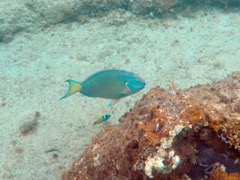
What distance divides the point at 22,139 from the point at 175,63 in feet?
9.50

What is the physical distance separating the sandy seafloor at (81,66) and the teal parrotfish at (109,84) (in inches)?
38.0

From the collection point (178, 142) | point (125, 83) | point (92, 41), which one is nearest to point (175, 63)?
point (92, 41)

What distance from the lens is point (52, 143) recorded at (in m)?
4.04

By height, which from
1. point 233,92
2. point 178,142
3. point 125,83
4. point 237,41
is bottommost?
point 237,41

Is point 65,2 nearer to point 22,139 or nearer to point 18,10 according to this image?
point 18,10

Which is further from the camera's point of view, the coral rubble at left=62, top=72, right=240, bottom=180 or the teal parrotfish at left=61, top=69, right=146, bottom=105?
the teal parrotfish at left=61, top=69, right=146, bottom=105

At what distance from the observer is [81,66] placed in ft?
18.0

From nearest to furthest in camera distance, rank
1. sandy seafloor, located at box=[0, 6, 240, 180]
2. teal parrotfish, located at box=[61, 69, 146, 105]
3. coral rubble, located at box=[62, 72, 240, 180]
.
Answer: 1. coral rubble, located at box=[62, 72, 240, 180]
2. teal parrotfish, located at box=[61, 69, 146, 105]
3. sandy seafloor, located at box=[0, 6, 240, 180]

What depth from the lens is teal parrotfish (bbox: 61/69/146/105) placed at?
3.24m

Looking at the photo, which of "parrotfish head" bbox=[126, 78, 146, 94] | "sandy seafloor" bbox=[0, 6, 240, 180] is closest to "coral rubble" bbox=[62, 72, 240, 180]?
"parrotfish head" bbox=[126, 78, 146, 94]

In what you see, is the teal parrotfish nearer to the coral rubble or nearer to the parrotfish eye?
the parrotfish eye

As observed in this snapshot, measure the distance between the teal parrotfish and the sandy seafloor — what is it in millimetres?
965

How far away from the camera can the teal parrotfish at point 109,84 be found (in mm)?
3242

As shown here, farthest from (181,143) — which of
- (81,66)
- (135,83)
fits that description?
(81,66)
